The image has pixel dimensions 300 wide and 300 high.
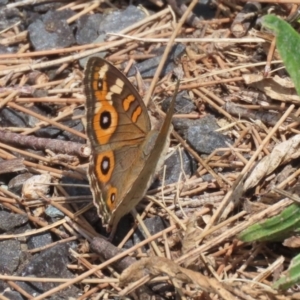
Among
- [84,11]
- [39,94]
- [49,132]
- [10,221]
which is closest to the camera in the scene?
[10,221]

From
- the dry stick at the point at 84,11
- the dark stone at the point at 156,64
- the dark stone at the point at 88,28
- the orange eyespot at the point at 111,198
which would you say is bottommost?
the orange eyespot at the point at 111,198

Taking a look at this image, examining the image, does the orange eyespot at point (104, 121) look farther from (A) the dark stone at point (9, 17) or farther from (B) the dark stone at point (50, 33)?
(A) the dark stone at point (9, 17)

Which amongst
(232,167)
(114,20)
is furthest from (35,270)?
(114,20)

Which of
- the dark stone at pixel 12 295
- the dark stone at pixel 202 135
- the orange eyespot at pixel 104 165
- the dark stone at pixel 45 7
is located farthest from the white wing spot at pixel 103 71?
the dark stone at pixel 45 7

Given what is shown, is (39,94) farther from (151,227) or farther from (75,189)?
(151,227)

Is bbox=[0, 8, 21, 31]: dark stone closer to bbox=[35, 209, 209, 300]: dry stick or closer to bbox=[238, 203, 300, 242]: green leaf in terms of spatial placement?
bbox=[35, 209, 209, 300]: dry stick

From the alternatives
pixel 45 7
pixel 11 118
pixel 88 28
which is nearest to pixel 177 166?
pixel 11 118

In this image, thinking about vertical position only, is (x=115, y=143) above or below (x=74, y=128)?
above

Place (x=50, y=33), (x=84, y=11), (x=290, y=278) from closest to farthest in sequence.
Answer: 1. (x=290, y=278)
2. (x=50, y=33)
3. (x=84, y=11)
